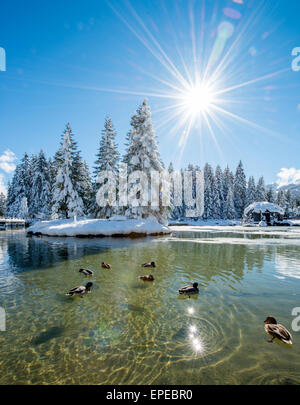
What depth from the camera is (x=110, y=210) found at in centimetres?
3516

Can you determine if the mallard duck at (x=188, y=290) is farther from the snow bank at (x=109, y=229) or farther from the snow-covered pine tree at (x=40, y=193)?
the snow-covered pine tree at (x=40, y=193)

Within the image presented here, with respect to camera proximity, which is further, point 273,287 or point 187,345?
point 273,287

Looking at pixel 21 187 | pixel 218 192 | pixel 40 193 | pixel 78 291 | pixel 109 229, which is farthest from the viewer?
pixel 218 192

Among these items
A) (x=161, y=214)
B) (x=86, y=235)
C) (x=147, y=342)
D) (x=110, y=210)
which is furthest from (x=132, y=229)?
(x=147, y=342)

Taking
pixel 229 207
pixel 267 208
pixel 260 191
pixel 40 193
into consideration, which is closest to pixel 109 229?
pixel 40 193

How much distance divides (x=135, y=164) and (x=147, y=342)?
26.0 m

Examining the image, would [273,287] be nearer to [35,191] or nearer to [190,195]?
[35,191]

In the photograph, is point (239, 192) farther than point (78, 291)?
Yes

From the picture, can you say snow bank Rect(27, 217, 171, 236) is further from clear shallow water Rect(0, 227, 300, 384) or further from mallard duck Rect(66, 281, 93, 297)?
mallard duck Rect(66, 281, 93, 297)

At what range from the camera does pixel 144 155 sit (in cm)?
2867

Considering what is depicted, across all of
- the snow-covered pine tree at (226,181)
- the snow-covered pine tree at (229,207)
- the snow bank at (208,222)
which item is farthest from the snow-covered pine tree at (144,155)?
the snow-covered pine tree at (226,181)

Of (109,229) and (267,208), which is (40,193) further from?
(267,208)

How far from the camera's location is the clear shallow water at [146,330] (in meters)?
3.25

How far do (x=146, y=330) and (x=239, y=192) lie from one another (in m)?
75.7
